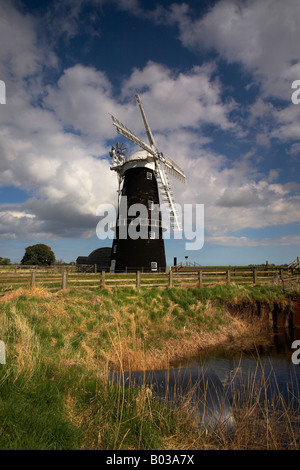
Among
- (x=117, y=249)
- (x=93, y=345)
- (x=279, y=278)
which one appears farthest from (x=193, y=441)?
(x=117, y=249)

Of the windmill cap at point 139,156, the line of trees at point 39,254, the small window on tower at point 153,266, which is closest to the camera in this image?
the small window on tower at point 153,266

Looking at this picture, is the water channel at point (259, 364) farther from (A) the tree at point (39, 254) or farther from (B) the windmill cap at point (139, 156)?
(A) the tree at point (39, 254)

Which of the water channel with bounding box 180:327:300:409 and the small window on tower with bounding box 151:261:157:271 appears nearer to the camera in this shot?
the water channel with bounding box 180:327:300:409

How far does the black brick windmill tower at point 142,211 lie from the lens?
2500cm

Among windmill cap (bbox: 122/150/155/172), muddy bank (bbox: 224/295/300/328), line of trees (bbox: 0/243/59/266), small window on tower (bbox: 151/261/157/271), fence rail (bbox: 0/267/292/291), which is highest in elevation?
windmill cap (bbox: 122/150/155/172)

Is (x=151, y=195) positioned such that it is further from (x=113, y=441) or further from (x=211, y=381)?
(x=113, y=441)

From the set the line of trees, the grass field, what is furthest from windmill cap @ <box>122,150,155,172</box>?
the line of trees

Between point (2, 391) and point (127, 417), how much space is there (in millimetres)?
1952

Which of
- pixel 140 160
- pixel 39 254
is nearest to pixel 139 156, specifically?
pixel 140 160

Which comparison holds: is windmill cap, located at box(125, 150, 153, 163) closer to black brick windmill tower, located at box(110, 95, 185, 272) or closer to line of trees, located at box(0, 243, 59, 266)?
black brick windmill tower, located at box(110, 95, 185, 272)

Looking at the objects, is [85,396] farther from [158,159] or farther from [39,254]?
[39,254]

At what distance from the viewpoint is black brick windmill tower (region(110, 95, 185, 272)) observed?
2500 centimetres

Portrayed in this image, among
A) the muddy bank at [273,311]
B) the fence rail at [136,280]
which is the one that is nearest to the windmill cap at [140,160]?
the fence rail at [136,280]
